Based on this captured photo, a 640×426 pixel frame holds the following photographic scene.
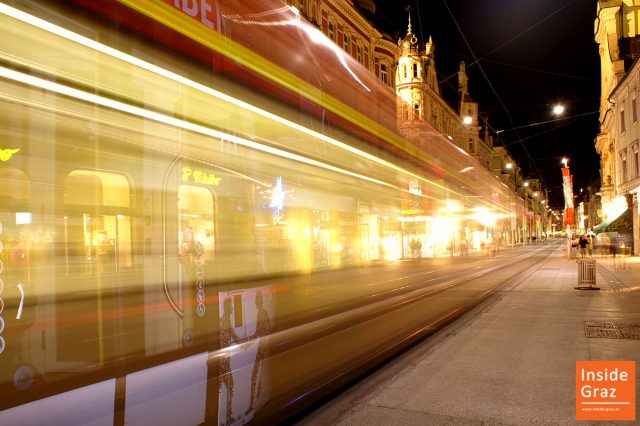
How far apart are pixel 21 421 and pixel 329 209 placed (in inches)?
312

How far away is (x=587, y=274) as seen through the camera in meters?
14.6

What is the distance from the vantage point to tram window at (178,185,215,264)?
6.52m

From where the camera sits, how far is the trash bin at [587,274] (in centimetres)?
1434

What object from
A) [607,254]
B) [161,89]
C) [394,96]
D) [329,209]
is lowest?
[607,254]

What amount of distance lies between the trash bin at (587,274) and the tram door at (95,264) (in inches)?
516

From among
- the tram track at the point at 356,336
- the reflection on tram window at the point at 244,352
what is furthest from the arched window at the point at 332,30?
the reflection on tram window at the point at 244,352

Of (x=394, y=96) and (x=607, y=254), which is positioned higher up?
(x=394, y=96)

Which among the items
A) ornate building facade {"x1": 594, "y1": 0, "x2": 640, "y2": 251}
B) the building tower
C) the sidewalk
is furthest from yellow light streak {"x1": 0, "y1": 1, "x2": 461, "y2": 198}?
the building tower

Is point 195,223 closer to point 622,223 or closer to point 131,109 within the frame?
point 131,109

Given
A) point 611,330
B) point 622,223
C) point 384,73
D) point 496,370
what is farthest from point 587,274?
point 384,73

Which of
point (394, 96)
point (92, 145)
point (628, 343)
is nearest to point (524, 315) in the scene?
point (628, 343)

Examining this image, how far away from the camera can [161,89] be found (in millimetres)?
5980

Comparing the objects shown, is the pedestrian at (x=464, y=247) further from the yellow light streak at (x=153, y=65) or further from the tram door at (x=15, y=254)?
the tram door at (x=15, y=254)

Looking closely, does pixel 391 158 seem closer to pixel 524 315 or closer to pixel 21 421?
pixel 524 315
